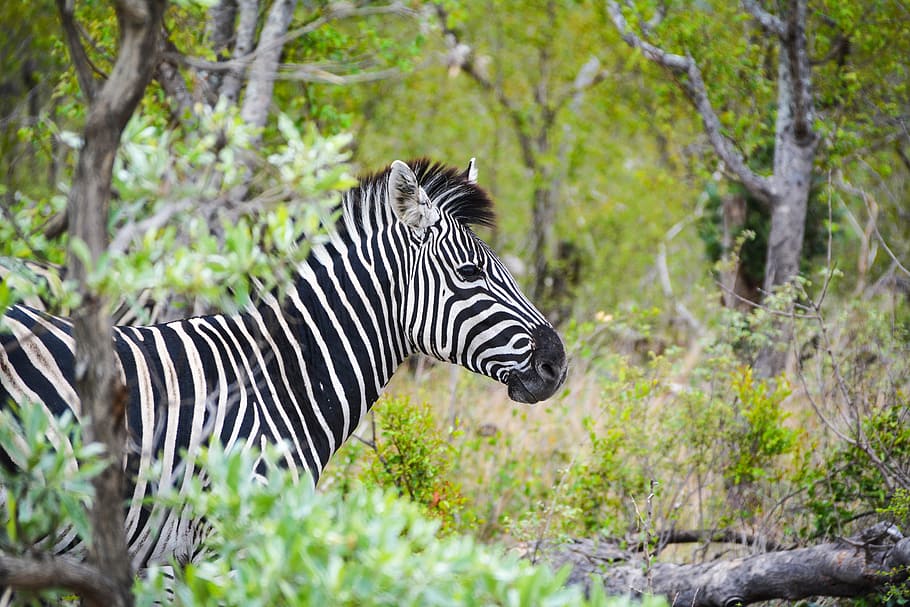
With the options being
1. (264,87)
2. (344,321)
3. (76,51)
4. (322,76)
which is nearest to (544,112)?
(264,87)

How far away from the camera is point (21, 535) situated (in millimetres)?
2721

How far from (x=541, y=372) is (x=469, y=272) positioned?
0.67 metres

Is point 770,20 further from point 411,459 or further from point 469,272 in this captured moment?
point 411,459

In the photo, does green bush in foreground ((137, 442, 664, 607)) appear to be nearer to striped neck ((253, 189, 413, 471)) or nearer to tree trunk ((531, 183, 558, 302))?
striped neck ((253, 189, 413, 471))

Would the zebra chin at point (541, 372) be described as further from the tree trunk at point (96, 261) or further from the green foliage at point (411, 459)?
the tree trunk at point (96, 261)

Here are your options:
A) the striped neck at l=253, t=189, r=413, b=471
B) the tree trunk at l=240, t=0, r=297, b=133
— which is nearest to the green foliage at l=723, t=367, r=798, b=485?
the striped neck at l=253, t=189, r=413, b=471

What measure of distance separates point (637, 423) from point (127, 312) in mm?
4284

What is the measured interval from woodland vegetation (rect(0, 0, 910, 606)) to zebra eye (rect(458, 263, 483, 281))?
1.13 m

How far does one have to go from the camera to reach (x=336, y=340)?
177 inches

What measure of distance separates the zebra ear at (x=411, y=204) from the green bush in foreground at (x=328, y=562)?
221 cm

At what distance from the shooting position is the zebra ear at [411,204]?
181 inches

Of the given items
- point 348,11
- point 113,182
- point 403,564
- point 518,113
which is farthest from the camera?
point 518,113

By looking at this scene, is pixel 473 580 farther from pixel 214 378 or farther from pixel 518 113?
pixel 518 113

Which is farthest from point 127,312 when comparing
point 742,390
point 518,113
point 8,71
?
point 8,71
